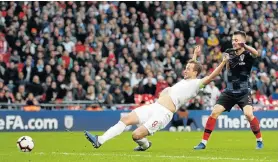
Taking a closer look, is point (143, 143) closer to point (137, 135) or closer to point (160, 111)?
point (137, 135)

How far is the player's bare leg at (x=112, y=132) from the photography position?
13.2 metres

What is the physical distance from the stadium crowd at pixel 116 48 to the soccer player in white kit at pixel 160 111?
39.8 feet

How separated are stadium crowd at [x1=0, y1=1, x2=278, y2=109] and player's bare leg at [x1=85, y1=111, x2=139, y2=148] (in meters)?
12.1

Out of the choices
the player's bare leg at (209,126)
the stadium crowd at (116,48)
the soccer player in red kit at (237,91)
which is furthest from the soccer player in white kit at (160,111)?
the stadium crowd at (116,48)

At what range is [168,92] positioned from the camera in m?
14.1

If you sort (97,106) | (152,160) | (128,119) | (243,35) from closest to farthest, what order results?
(152,160)
(128,119)
(243,35)
(97,106)

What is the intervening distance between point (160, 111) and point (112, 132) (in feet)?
3.10

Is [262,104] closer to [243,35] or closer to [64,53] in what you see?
[64,53]

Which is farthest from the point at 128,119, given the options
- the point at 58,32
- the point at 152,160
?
the point at 58,32

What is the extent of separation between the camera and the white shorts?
1355 centimetres

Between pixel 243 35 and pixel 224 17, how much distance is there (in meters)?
17.2

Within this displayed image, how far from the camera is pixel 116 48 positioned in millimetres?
28953

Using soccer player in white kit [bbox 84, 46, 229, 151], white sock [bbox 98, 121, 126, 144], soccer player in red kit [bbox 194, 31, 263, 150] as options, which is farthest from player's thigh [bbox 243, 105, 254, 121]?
white sock [bbox 98, 121, 126, 144]

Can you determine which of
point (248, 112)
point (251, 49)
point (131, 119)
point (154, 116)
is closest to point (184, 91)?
point (154, 116)
